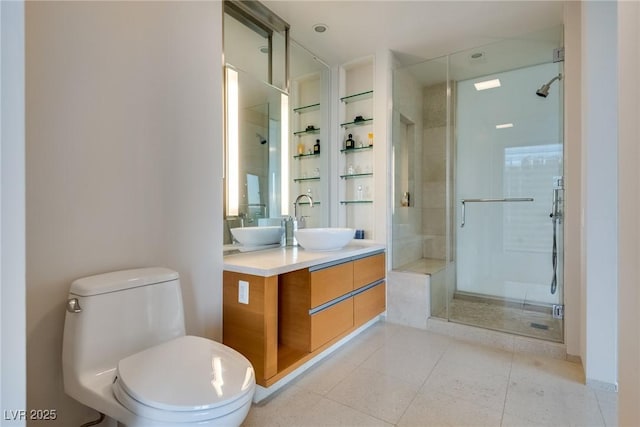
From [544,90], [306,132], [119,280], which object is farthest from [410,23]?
[119,280]

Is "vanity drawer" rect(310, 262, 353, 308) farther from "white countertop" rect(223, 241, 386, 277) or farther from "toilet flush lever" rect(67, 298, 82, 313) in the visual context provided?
"toilet flush lever" rect(67, 298, 82, 313)

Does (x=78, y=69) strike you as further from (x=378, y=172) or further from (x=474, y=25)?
(x=474, y=25)

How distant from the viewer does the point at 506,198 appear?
3418 mm

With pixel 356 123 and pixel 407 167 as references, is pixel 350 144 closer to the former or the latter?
pixel 356 123

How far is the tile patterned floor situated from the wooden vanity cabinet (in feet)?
0.57

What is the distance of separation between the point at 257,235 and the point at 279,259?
481 millimetres

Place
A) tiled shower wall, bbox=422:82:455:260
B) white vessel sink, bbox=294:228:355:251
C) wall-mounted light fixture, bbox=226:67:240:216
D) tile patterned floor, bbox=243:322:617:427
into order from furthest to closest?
tiled shower wall, bbox=422:82:455:260, white vessel sink, bbox=294:228:355:251, wall-mounted light fixture, bbox=226:67:240:216, tile patterned floor, bbox=243:322:617:427

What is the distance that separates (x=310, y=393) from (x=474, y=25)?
2.98 m

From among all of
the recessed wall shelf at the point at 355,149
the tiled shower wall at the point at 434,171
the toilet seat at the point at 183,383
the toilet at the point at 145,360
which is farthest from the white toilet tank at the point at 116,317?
the tiled shower wall at the point at 434,171

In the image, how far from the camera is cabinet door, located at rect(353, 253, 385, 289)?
2465 millimetres

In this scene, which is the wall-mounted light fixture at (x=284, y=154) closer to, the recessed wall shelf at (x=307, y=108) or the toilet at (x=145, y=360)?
the recessed wall shelf at (x=307, y=108)

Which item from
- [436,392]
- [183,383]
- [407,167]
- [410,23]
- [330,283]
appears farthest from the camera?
[407,167]
